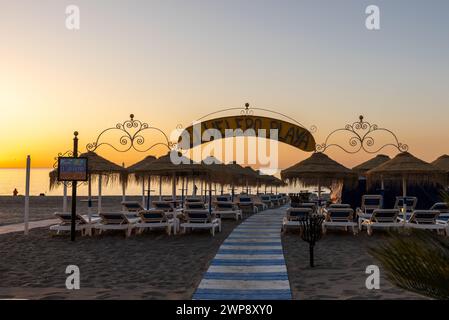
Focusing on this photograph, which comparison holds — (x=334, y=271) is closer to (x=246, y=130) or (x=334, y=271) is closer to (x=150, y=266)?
(x=150, y=266)

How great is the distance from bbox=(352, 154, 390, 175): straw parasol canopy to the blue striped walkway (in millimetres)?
9831

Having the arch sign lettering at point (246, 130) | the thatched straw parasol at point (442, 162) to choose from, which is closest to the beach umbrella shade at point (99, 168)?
the arch sign lettering at point (246, 130)

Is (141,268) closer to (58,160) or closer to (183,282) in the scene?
(183,282)

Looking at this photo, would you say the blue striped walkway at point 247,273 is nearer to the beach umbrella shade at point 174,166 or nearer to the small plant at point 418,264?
the beach umbrella shade at point 174,166

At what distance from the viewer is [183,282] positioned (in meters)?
7.66

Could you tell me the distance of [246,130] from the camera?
17.1 m

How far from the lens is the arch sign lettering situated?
17.0m

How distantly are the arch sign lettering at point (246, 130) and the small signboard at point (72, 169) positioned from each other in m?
4.15

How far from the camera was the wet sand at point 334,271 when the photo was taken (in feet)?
22.1

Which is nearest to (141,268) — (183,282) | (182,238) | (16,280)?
(183,282)

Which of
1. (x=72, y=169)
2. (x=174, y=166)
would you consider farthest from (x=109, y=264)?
(x=174, y=166)

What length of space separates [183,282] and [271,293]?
1606mm
